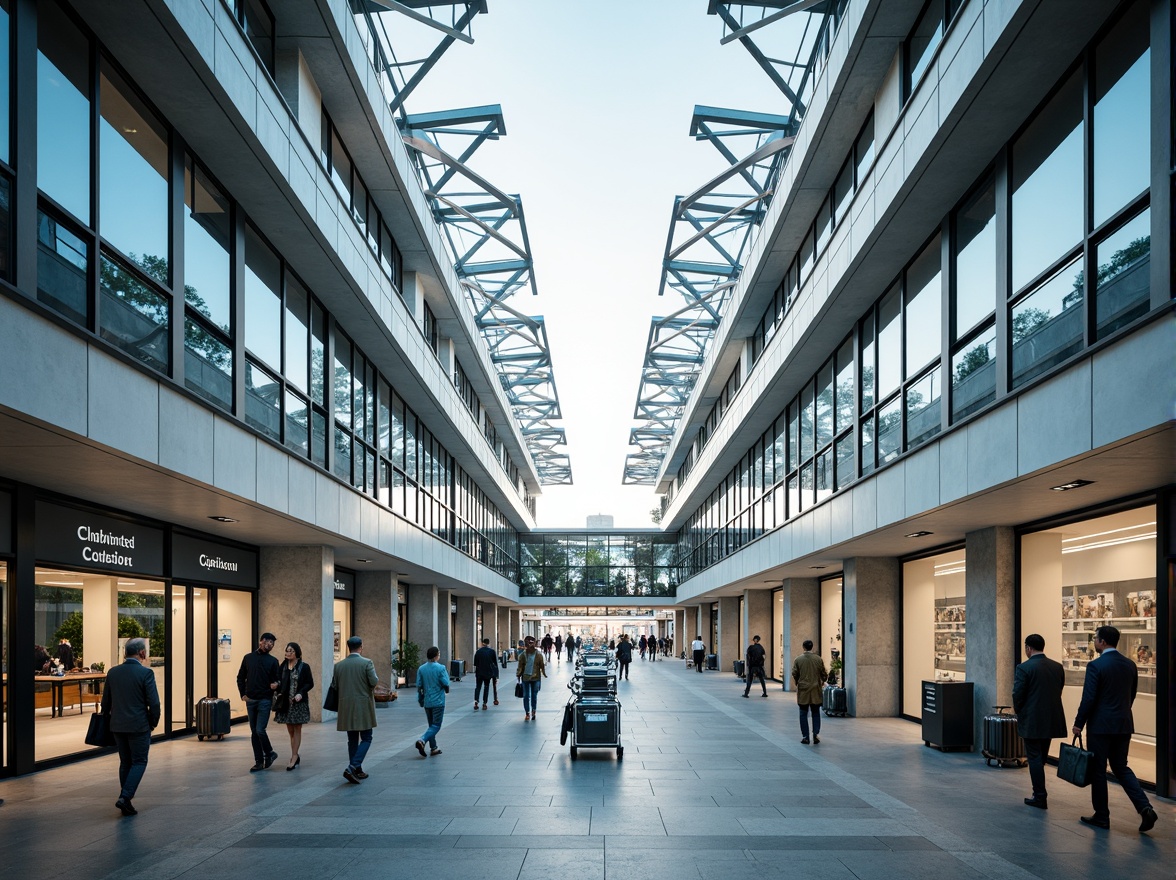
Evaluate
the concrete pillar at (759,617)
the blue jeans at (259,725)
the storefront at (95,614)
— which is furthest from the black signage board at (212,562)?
the concrete pillar at (759,617)

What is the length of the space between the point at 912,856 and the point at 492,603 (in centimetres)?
4801

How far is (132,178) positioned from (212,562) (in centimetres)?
822

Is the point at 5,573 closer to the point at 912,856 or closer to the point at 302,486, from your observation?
the point at 302,486

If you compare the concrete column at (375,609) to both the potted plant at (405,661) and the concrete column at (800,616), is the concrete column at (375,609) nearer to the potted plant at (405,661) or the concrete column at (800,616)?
the potted plant at (405,661)

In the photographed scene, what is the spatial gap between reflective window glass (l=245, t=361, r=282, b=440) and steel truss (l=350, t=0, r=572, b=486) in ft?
18.0

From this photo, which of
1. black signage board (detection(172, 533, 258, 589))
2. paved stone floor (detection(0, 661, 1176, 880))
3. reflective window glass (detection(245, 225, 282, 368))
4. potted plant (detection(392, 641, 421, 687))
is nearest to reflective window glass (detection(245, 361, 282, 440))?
reflective window glass (detection(245, 225, 282, 368))

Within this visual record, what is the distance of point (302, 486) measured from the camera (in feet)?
52.4

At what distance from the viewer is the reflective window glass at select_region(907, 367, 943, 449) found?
1435 cm


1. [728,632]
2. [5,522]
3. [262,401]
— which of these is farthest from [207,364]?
[728,632]

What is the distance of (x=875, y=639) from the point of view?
829 inches

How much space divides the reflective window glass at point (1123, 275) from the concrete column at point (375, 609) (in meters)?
20.2

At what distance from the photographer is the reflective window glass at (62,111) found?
9.41 metres

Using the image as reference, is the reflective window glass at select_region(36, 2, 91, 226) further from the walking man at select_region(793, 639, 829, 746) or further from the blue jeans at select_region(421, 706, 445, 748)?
the walking man at select_region(793, 639, 829, 746)

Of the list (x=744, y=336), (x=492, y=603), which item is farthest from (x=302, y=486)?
(x=492, y=603)
